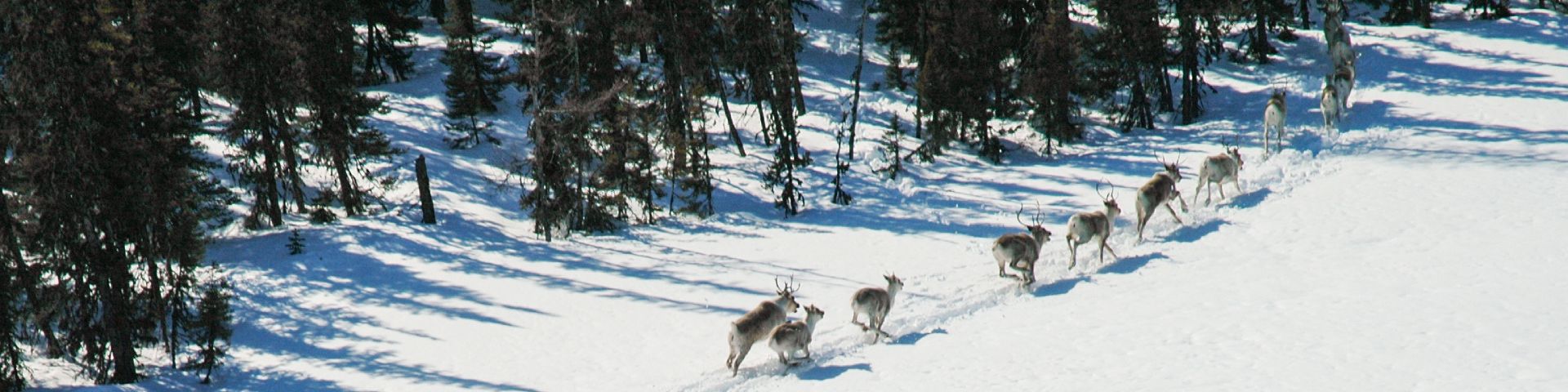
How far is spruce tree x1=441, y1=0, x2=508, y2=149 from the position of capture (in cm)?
3397

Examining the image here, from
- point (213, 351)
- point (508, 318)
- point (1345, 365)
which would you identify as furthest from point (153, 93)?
point (1345, 365)

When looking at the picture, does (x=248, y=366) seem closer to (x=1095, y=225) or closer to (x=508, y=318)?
(x=508, y=318)

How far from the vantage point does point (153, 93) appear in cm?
2253

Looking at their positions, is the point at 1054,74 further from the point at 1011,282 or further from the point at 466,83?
the point at 466,83

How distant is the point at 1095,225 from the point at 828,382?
705 cm

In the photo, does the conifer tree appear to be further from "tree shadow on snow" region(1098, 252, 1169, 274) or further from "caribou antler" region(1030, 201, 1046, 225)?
"tree shadow on snow" region(1098, 252, 1169, 274)

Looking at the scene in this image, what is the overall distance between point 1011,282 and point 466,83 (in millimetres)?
20743

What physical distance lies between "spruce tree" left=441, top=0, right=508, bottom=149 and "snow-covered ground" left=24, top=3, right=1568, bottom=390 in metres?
1.60

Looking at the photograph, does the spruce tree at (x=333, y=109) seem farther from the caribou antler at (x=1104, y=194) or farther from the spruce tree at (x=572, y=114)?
the caribou antler at (x=1104, y=194)

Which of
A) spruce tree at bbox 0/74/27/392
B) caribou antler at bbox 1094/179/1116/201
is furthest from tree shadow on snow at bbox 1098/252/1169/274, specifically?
spruce tree at bbox 0/74/27/392

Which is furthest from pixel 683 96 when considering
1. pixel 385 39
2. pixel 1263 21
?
pixel 1263 21

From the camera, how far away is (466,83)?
1358 inches

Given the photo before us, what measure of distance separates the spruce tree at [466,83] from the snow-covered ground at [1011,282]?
1605mm

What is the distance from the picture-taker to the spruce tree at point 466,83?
33969mm
